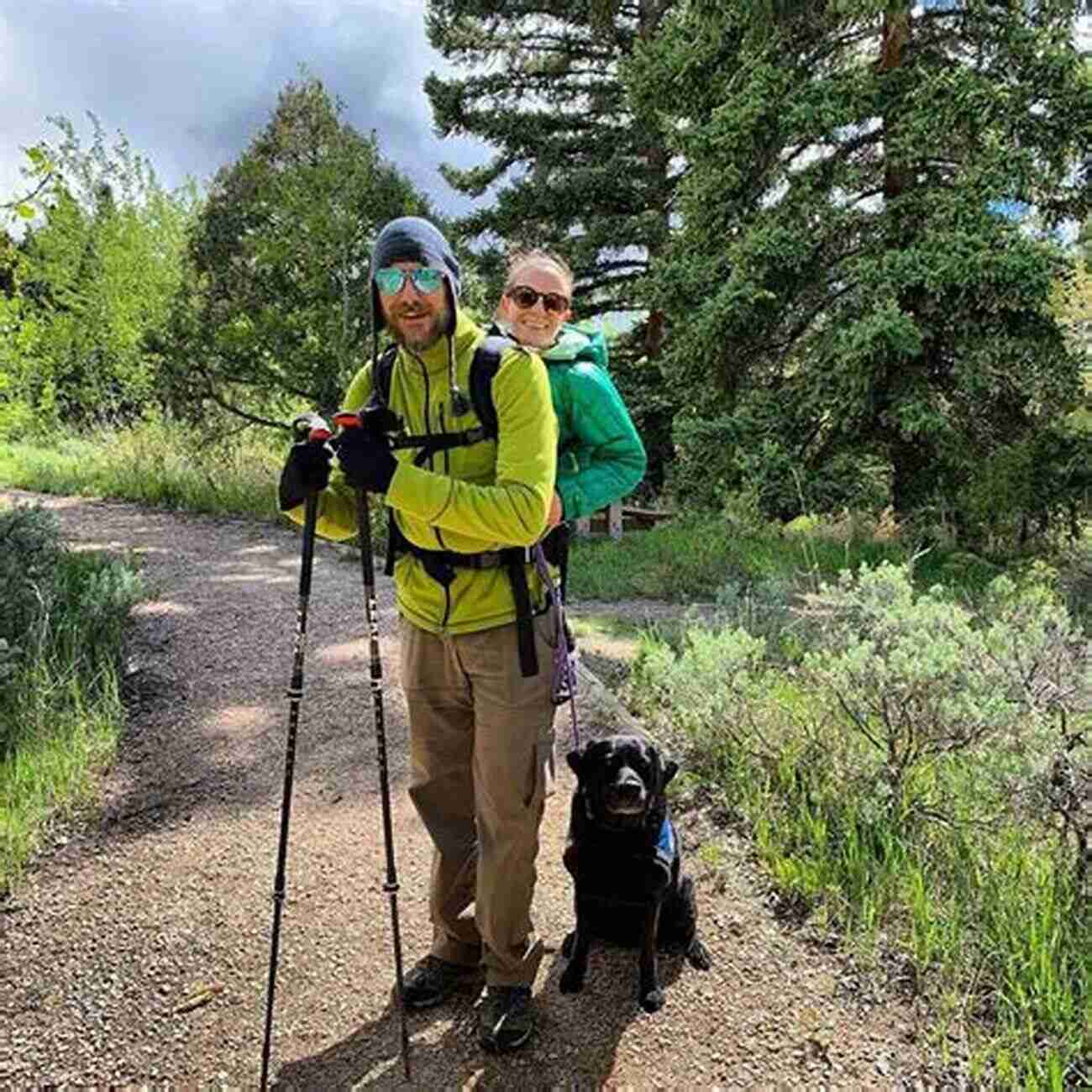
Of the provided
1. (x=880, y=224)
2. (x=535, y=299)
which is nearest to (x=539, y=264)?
(x=535, y=299)

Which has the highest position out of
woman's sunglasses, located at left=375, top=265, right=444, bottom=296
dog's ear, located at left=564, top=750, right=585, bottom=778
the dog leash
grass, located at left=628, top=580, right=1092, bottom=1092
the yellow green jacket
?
woman's sunglasses, located at left=375, top=265, right=444, bottom=296

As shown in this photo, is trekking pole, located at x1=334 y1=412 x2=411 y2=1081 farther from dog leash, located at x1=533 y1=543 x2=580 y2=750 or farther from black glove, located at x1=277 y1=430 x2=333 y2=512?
dog leash, located at x1=533 y1=543 x2=580 y2=750

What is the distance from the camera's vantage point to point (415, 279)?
2381 millimetres

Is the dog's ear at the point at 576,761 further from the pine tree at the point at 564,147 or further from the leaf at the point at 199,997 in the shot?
the pine tree at the point at 564,147

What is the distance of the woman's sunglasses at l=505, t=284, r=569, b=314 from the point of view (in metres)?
3.20

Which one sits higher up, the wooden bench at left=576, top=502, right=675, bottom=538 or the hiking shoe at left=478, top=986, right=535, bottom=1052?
the wooden bench at left=576, top=502, right=675, bottom=538

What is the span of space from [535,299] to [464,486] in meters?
1.21

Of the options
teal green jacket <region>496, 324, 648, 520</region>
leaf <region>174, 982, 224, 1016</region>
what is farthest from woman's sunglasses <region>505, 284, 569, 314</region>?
leaf <region>174, 982, 224, 1016</region>

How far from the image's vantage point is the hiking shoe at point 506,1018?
2674 millimetres

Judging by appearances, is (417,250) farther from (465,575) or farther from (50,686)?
(50,686)

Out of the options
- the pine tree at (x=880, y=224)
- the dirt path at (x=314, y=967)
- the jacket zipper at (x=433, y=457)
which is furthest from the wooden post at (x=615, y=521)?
the jacket zipper at (x=433, y=457)

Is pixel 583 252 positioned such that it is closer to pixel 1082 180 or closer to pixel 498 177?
pixel 498 177

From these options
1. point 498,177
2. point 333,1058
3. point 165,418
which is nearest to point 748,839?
point 333,1058

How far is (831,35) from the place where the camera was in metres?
10.9
